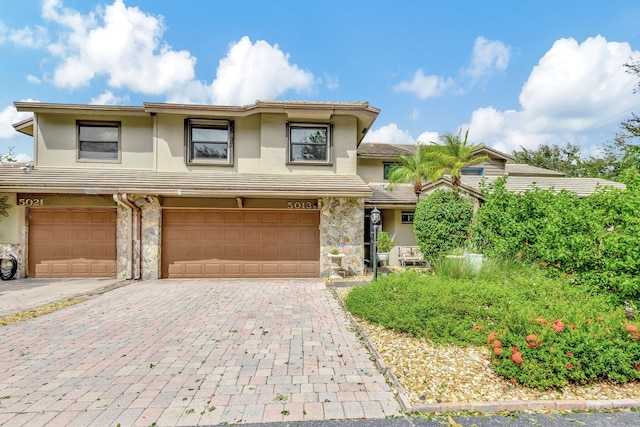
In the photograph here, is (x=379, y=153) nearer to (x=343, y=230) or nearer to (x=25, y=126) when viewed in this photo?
(x=343, y=230)

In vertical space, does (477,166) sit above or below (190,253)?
above

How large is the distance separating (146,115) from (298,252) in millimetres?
7931

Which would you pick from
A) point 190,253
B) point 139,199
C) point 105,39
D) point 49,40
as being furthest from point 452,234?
point 49,40

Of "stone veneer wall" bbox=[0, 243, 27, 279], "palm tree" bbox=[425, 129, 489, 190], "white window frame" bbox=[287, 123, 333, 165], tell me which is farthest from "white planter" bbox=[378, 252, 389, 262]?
"stone veneer wall" bbox=[0, 243, 27, 279]

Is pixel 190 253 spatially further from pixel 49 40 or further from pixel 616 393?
pixel 616 393

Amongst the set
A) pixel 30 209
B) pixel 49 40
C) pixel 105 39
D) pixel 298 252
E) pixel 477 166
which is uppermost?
pixel 49 40

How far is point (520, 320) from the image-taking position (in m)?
4.05

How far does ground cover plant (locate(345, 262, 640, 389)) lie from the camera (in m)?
3.49

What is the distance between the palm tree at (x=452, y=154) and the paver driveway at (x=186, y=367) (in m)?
8.15

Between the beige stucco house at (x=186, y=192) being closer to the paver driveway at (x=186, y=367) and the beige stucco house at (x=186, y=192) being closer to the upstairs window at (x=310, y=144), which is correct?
the upstairs window at (x=310, y=144)

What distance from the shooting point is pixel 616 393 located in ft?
11.2

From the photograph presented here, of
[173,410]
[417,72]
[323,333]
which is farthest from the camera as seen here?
[417,72]

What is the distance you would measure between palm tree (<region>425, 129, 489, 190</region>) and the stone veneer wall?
52.0 feet

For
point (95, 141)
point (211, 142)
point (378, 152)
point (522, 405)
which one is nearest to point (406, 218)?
point (378, 152)
